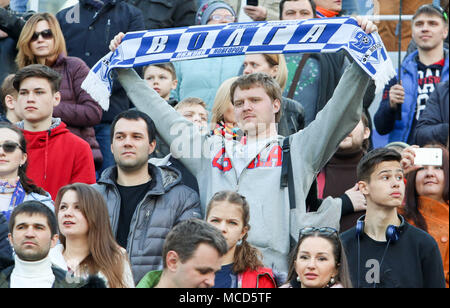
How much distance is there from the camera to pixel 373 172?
6973mm

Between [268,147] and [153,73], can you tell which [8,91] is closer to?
[153,73]

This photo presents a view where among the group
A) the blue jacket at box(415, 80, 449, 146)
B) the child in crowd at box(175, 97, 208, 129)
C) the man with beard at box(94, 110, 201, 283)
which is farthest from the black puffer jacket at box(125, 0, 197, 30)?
the man with beard at box(94, 110, 201, 283)

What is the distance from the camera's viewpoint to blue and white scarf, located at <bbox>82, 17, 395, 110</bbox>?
6.92 meters

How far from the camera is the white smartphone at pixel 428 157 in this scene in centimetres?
754

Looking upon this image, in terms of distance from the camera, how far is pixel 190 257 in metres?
5.64

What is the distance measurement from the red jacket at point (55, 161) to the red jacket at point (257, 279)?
1947mm

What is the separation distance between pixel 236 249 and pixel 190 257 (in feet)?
2.84

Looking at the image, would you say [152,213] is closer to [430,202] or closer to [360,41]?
[360,41]

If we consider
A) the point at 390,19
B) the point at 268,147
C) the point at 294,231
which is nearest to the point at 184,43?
the point at 268,147

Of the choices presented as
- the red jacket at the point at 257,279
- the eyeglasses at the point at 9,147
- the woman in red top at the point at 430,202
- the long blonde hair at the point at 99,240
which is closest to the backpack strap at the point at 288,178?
the red jacket at the point at 257,279

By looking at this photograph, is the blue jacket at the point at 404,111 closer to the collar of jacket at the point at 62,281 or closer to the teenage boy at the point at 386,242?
the teenage boy at the point at 386,242

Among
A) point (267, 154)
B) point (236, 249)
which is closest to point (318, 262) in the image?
point (236, 249)

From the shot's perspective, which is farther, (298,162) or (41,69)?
(41,69)

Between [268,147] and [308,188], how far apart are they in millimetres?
400
